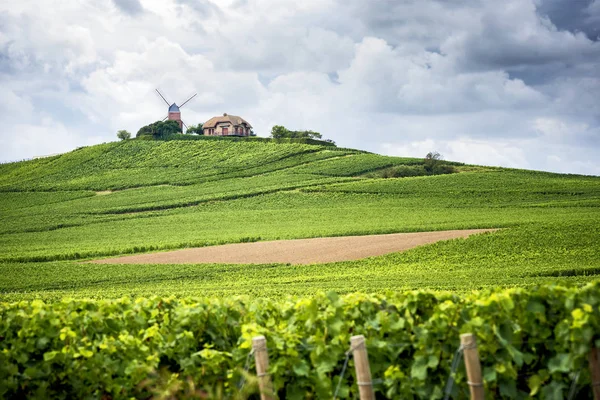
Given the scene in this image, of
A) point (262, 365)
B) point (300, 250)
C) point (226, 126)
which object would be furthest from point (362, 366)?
point (226, 126)

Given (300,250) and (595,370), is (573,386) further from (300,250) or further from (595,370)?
(300,250)

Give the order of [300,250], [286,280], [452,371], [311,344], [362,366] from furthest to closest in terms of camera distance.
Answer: [300,250]
[286,280]
[311,344]
[452,371]
[362,366]

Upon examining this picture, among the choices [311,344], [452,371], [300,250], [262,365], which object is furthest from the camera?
[300,250]

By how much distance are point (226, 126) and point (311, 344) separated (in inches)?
5571

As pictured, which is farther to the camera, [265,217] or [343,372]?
[265,217]

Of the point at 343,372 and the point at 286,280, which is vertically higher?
the point at 343,372

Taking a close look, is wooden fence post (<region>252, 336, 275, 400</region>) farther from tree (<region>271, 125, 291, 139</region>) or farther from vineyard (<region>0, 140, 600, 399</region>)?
tree (<region>271, 125, 291, 139</region>)

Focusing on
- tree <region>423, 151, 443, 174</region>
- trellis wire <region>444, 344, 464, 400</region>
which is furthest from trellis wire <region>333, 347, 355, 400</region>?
tree <region>423, 151, 443, 174</region>

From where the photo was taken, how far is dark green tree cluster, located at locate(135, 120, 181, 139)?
13399cm

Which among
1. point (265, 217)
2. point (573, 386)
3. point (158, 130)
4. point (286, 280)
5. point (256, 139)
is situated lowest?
point (286, 280)

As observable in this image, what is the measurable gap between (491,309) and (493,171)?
89.8 m

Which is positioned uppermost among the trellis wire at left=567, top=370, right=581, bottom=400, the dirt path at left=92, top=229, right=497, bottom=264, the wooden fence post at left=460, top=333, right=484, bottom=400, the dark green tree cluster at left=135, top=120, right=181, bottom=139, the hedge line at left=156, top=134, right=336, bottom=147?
the dark green tree cluster at left=135, top=120, right=181, bottom=139

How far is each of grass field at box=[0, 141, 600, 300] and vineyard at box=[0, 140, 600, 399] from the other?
28 cm

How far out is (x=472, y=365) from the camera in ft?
24.6
